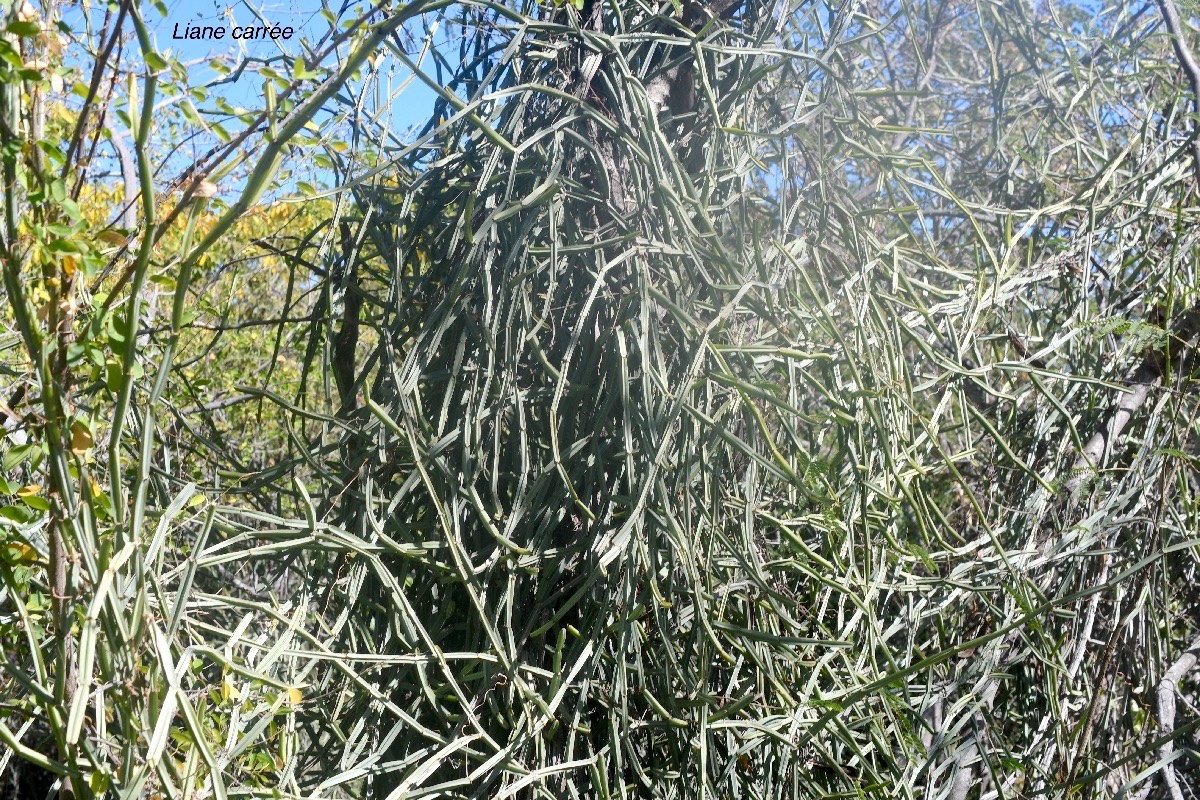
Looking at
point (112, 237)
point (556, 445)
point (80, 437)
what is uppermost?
point (112, 237)

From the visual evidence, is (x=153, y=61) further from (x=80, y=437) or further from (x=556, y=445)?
(x=556, y=445)

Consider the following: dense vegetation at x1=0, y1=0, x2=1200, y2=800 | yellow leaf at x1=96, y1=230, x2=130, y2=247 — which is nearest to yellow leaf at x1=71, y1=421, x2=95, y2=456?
dense vegetation at x1=0, y1=0, x2=1200, y2=800

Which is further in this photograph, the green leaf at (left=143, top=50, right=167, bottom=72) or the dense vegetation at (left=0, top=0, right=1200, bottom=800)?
the dense vegetation at (left=0, top=0, right=1200, bottom=800)

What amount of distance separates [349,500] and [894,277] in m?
0.59

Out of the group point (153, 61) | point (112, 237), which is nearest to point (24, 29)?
point (153, 61)

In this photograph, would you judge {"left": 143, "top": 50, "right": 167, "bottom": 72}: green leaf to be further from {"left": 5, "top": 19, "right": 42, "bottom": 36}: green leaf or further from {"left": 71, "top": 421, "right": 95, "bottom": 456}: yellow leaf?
{"left": 71, "top": 421, "right": 95, "bottom": 456}: yellow leaf

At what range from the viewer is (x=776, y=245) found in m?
0.93

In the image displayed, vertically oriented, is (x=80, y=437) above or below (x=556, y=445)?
above

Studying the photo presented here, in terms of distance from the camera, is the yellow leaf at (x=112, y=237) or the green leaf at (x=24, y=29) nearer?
the green leaf at (x=24, y=29)

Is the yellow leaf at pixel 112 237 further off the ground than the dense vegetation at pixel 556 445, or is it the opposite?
the yellow leaf at pixel 112 237

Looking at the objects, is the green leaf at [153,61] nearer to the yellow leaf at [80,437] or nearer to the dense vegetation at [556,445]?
the dense vegetation at [556,445]


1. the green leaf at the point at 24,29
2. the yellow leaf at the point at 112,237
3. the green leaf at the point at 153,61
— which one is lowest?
the yellow leaf at the point at 112,237

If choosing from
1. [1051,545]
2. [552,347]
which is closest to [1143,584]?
[1051,545]

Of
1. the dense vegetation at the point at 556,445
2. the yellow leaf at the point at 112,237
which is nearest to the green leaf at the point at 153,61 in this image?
the dense vegetation at the point at 556,445
